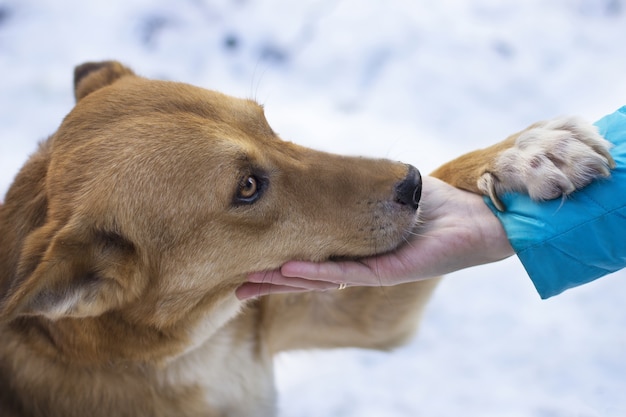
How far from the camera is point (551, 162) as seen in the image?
284 centimetres

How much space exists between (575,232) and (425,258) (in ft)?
2.15

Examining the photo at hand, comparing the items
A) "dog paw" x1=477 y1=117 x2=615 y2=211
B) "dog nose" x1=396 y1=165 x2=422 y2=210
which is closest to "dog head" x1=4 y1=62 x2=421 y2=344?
"dog nose" x1=396 y1=165 x2=422 y2=210

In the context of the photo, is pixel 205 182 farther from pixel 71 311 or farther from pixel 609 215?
pixel 609 215

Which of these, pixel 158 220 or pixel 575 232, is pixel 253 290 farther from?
pixel 575 232

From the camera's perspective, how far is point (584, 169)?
2775 millimetres

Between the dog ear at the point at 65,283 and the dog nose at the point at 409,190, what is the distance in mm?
1283

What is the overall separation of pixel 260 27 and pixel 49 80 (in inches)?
76.4

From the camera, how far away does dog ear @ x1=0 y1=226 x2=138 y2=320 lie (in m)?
2.48

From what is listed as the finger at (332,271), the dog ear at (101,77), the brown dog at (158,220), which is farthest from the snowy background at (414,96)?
the finger at (332,271)

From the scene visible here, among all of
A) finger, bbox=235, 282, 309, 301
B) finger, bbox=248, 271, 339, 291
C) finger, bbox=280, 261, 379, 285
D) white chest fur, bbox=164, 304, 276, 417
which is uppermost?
finger, bbox=280, 261, 379, 285

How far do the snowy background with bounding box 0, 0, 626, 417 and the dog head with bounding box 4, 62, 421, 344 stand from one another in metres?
1.44

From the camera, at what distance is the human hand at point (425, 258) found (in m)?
2.96

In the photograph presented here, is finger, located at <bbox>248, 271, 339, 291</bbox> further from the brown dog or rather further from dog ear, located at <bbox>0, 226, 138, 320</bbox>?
dog ear, located at <bbox>0, 226, 138, 320</bbox>

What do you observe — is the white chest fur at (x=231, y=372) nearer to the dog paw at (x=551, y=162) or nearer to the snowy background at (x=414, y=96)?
the snowy background at (x=414, y=96)
